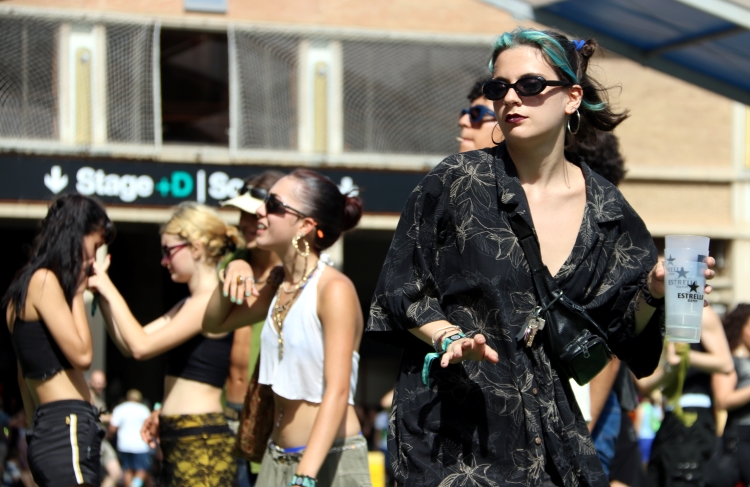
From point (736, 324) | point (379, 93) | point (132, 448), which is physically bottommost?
point (132, 448)

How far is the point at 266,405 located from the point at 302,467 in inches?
21.8

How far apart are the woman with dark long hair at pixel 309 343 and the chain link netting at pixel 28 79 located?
12.3 m

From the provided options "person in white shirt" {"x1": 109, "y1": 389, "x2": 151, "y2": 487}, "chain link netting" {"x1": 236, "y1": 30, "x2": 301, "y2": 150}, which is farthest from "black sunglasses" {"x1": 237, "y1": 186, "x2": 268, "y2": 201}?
"chain link netting" {"x1": 236, "y1": 30, "x2": 301, "y2": 150}

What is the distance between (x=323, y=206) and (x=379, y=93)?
509 inches

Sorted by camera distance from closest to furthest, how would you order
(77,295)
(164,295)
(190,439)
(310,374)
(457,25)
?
(310,374) < (77,295) < (190,439) < (457,25) < (164,295)

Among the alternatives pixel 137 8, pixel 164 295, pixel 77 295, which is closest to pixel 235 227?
pixel 77 295

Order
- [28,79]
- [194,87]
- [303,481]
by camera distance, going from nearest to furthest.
Answer: 1. [303,481]
2. [28,79]
3. [194,87]

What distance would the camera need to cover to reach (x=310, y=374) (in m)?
4.05

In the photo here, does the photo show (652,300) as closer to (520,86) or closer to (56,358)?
(520,86)

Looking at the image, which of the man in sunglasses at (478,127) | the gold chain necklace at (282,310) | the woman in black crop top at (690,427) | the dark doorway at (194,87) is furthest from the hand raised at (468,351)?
the dark doorway at (194,87)

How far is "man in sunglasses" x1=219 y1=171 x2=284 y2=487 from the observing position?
5133mm

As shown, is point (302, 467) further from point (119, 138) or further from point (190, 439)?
point (119, 138)

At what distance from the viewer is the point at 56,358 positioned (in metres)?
4.48

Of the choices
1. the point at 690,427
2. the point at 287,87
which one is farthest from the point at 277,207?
the point at 287,87
